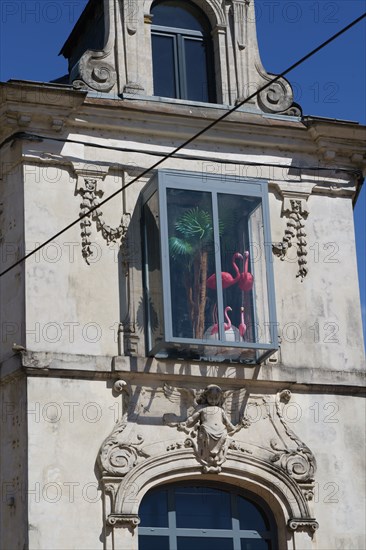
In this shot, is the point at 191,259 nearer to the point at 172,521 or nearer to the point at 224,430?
the point at 224,430

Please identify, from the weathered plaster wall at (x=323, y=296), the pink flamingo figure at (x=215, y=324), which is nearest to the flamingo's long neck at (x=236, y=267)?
the pink flamingo figure at (x=215, y=324)

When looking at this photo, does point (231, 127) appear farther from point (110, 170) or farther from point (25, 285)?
point (25, 285)

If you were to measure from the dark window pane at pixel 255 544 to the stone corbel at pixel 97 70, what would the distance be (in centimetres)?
719

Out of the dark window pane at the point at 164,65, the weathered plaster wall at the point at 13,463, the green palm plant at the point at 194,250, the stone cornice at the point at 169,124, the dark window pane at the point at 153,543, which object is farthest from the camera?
the dark window pane at the point at 164,65

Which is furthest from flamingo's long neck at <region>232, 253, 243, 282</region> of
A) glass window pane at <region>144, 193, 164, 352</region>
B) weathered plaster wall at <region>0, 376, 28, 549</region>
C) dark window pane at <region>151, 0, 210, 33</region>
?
dark window pane at <region>151, 0, 210, 33</region>

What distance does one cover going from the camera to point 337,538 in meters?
22.1

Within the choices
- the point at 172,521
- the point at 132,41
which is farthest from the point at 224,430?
the point at 132,41

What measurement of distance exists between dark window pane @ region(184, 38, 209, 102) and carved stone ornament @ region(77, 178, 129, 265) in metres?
2.51

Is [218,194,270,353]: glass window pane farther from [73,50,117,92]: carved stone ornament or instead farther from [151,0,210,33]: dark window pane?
[151,0,210,33]: dark window pane

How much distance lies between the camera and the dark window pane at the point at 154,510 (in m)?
21.7

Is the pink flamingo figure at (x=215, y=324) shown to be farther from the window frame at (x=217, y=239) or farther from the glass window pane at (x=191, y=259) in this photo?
the window frame at (x=217, y=239)

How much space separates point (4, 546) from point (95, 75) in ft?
24.1

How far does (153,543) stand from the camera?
70.6ft

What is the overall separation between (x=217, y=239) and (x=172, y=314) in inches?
56.5
